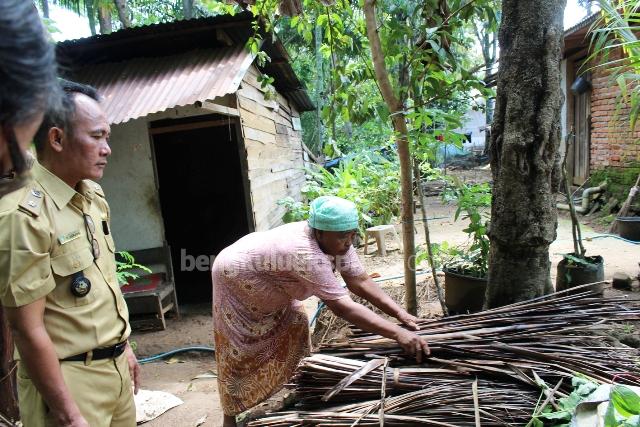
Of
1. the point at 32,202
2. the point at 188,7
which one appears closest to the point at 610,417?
the point at 32,202

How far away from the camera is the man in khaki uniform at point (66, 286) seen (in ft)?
4.74

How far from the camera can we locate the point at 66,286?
1.61 m

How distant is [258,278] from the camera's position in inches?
104

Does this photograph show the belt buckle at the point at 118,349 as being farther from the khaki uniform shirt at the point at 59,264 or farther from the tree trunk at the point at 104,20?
the tree trunk at the point at 104,20

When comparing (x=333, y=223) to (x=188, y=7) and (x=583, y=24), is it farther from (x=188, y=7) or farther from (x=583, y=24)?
(x=188, y=7)

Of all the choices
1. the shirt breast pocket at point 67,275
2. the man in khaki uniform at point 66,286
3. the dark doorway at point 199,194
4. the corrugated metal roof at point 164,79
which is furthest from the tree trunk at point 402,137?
the dark doorway at point 199,194

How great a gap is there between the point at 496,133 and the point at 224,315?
6.64ft

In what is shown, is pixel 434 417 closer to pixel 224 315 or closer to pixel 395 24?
pixel 224 315

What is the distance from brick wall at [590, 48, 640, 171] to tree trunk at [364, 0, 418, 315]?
6.44 m

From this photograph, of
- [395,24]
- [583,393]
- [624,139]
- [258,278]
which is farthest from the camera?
[624,139]

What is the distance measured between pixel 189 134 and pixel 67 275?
6.90 metres

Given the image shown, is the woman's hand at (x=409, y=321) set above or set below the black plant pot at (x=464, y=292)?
above

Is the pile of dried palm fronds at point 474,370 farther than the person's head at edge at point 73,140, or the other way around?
the pile of dried palm fronds at point 474,370

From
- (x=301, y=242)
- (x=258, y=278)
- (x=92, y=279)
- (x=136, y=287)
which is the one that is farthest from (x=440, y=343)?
(x=136, y=287)
